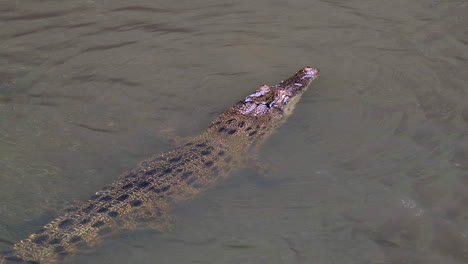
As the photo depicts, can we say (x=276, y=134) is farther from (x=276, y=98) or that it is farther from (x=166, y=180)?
(x=166, y=180)

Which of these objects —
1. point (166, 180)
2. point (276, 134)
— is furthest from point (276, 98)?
point (166, 180)

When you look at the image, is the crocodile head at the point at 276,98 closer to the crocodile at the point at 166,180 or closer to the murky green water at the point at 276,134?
the crocodile at the point at 166,180

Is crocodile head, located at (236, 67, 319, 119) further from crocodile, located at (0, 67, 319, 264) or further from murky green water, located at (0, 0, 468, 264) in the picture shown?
murky green water, located at (0, 0, 468, 264)

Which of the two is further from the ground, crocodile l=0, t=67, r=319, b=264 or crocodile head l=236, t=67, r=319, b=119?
crocodile head l=236, t=67, r=319, b=119

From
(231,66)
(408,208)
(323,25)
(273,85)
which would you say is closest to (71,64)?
(231,66)

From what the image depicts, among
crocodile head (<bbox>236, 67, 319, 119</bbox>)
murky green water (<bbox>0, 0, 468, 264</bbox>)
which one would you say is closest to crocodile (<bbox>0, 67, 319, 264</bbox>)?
crocodile head (<bbox>236, 67, 319, 119</bbox>)

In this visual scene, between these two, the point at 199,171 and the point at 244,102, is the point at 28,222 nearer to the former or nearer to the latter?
the point at 199,171
